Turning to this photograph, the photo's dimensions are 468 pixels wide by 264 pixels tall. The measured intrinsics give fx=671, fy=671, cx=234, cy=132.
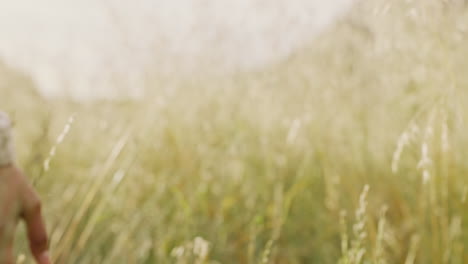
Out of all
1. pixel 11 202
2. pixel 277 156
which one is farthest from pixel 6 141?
pixel 277 156

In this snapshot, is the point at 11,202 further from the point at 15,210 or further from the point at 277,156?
the point at 277,156

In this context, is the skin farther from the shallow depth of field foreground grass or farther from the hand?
the shallow depth of field foreground grass

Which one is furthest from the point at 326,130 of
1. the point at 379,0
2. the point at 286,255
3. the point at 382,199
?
the point at 379,0

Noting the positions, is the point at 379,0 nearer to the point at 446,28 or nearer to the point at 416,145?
the point at 446,28

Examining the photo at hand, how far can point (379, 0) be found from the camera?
4.41 feet

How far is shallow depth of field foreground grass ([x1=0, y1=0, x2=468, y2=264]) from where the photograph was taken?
1785 millimetres

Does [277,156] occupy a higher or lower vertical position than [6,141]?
lower

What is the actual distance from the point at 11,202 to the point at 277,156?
181cm

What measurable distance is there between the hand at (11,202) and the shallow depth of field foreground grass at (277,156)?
2.87 ft

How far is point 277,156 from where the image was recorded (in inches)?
95.7

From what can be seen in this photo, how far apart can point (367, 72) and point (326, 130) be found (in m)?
0.28

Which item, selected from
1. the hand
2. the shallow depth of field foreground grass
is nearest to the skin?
the hand

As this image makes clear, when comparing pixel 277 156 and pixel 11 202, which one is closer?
pixel 11 202

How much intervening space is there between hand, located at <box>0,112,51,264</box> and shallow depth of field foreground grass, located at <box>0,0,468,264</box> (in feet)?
2.87
